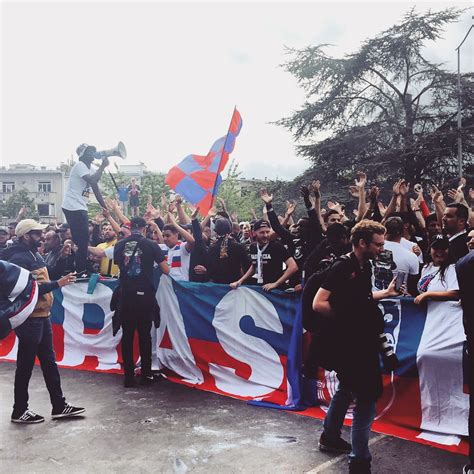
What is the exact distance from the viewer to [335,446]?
4363 mm

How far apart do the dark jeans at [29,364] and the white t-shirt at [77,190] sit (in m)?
2.82

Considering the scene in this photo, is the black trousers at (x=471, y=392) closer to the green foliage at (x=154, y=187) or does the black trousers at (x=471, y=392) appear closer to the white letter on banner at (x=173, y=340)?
the white letter on banner at (x=173, y=340)

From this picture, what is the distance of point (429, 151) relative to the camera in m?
Result: 25.8

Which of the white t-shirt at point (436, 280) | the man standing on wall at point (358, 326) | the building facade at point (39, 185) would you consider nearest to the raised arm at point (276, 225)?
the white t-shirt at point (436, 280)

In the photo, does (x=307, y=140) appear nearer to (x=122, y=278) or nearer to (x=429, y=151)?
(x=429, y=151)

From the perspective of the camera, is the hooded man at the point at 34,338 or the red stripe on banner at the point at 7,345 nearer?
the hooded man at the point at 34,338

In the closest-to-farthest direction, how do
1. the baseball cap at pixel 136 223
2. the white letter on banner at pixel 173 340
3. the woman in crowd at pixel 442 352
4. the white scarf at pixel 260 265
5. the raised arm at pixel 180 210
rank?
the woman in crowd at pixel 442 352, the white scarf at pixel 260 265, the white letter on banner at pixel 173 340, the baseball cap at pixel 136 223, the raised arm at pixel 180 210

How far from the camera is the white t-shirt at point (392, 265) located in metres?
5.37

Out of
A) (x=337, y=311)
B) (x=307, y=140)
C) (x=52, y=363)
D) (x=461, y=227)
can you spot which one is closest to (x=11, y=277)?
(x=52, y=363)

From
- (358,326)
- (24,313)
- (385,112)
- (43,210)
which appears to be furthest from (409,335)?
(43,210)

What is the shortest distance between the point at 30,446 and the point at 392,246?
3958 millimetres

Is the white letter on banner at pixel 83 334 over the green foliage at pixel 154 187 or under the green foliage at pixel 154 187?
under

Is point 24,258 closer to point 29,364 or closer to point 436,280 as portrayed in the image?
point 29,364

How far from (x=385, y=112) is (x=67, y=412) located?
93.5 feet
